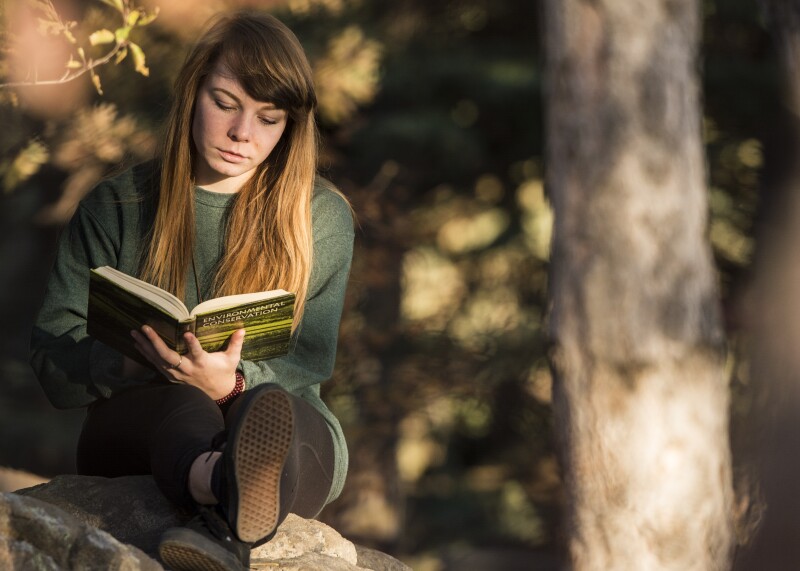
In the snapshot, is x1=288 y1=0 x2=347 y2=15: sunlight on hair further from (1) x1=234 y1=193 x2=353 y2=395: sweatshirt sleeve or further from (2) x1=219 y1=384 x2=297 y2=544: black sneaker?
(2) x1=219 y1=384 x2=297 y2=544: black sneaker

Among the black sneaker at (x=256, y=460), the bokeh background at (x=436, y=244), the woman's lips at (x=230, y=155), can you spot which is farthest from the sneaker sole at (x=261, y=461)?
the bokeh background at (x=436, y=244)

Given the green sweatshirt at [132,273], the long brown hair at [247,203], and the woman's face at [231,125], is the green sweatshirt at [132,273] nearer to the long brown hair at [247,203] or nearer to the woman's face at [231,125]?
the long brown hair at [247,203]

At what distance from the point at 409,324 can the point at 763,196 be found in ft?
11.2

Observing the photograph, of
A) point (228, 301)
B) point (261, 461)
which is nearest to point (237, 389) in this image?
point (228, 301)

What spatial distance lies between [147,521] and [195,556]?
55 centimetres

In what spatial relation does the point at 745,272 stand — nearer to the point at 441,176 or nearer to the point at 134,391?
the point at 441,176

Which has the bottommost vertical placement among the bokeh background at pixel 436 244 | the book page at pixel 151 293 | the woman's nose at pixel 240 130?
the bokeh background at pixel 436 244

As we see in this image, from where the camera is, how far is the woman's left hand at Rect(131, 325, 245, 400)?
2.90 metres

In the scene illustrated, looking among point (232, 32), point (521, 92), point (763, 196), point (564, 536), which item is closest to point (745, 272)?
point (521, 92)

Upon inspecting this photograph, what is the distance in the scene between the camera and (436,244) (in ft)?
30.6

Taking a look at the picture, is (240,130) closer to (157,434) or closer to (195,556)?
(157,434)

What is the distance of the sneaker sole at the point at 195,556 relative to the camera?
104 inches

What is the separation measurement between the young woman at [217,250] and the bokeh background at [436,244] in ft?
13.4

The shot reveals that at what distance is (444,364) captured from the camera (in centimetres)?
888
